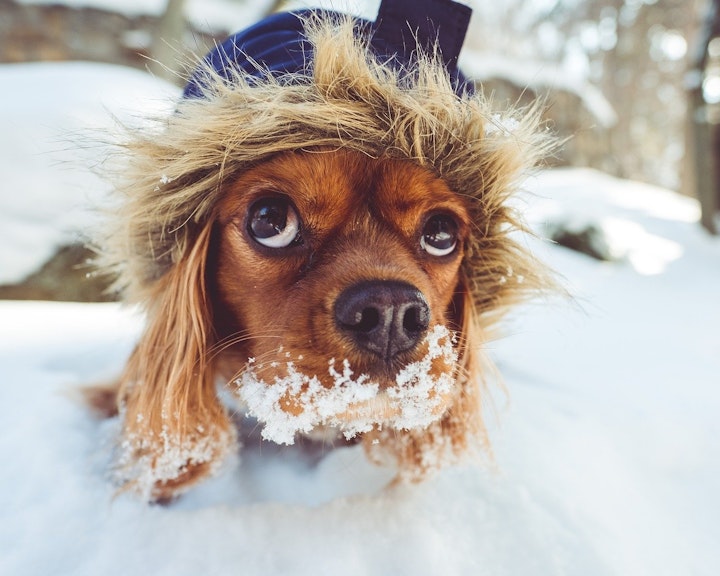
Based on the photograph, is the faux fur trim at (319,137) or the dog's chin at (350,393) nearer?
the dog's chin at (350,393)

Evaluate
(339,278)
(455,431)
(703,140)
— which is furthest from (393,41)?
(703,140)

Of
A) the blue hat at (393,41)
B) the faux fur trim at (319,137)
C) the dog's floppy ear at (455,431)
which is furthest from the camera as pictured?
the dog's floppy ear at (455,431)

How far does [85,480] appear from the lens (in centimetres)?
127

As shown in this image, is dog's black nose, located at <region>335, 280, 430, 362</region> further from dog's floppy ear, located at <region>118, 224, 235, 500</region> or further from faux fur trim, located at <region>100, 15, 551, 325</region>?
dog's floppy ear, located at <region>118, 224, 235, 500</region>

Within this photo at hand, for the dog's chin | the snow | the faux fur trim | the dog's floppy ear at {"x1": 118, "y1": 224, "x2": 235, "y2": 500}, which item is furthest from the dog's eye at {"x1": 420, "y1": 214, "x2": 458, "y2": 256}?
the snow

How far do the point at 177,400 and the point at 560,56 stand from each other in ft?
62.6

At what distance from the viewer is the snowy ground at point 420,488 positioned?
3.58 feet

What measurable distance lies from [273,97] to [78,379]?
1.25 m

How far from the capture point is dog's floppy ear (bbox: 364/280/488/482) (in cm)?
139

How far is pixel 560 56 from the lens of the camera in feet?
55.9

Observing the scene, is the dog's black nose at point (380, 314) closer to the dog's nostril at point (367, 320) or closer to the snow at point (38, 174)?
the dog's nostril at point (367, 320)

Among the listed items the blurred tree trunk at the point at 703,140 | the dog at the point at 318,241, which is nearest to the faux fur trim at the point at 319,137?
the dog at the point at 318,241

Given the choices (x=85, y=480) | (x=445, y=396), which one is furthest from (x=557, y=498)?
(x=85, y=480)

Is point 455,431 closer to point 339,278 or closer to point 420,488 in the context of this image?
point 420,488
